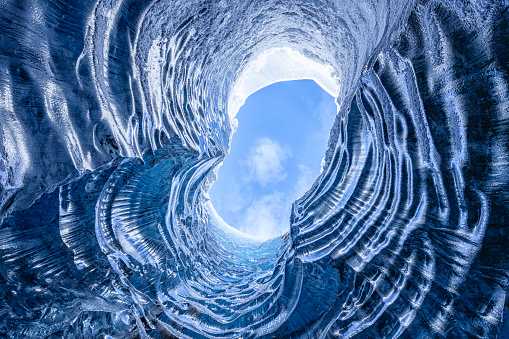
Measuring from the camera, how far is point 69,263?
1.17 meters

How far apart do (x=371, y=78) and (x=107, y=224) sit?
1.39 meters

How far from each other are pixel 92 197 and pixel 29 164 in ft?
1.06

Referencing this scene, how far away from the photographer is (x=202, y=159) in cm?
189

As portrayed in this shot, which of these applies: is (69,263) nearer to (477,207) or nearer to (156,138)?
(156,138)

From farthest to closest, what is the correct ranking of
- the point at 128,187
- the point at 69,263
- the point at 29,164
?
the point at 128,187, the point at 69,263, the point at 29,164

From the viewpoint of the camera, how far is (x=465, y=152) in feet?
2.61

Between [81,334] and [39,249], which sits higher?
[39,249]

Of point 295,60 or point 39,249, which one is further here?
point 295,60

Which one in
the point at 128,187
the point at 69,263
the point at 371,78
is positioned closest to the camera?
the point at 371,78

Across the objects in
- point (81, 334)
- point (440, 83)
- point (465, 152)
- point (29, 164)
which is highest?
point (440, 83)

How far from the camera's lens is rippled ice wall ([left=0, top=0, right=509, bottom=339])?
2.59 ft

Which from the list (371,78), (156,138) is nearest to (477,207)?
(371,78)

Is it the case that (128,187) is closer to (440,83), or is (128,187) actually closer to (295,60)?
(440,83)

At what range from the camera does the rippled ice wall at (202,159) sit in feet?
2.59
